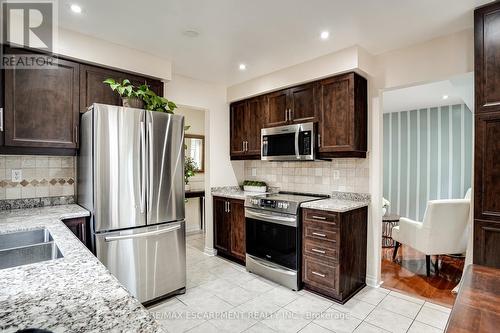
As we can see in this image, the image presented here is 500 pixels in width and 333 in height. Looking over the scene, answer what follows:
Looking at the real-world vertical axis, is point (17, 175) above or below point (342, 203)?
above

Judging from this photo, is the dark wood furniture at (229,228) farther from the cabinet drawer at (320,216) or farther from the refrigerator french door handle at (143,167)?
the refrigerator french door handle at (143,167)

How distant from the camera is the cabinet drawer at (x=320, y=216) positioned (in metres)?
2.62

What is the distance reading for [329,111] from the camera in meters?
2.99

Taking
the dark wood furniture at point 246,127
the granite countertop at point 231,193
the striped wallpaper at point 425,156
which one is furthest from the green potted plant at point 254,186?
the striped wallpaper at point 425,156

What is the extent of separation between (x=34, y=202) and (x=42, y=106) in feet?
3.04

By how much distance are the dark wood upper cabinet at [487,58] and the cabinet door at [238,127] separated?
2.60 m

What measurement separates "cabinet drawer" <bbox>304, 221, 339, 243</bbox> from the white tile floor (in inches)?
24.3

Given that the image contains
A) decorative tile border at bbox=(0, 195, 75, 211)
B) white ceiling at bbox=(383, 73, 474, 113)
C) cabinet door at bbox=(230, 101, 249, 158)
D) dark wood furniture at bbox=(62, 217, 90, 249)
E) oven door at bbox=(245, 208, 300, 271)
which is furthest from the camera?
cabinet door at bbox=(230, 101, 249, 158)

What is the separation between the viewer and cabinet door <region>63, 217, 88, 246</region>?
7.27ft

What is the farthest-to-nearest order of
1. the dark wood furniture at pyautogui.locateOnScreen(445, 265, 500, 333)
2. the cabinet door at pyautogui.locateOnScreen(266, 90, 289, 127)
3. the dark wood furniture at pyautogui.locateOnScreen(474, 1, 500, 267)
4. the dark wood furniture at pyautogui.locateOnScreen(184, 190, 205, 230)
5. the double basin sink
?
the dark wood furniture at pyautogui.locateOnScreen(184, 190, 205, 230)
the cabinet door at pyautogui.locateOnScreen(266, 90, 289, 127)
the dark wood furniture at pyautogui.locateOnScreen(474, 1, 500, 267)
the double basin sink
the dark wood furniture at pyautogui.locateOnScreen(445, 265, 500, 333)

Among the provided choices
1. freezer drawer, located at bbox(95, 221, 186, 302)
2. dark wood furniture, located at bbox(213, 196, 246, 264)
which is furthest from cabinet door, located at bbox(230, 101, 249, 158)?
freezer drawer, located at bbox(95, 221, 186, 302)

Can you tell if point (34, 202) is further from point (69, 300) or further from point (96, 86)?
point (69, 300)

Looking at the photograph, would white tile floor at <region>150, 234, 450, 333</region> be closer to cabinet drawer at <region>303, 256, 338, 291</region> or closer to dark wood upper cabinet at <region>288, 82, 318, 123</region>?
cabinet drawer at <region>303, 256, 338, 291</region>

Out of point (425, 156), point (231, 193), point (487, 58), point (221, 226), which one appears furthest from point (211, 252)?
point (425, 156)
